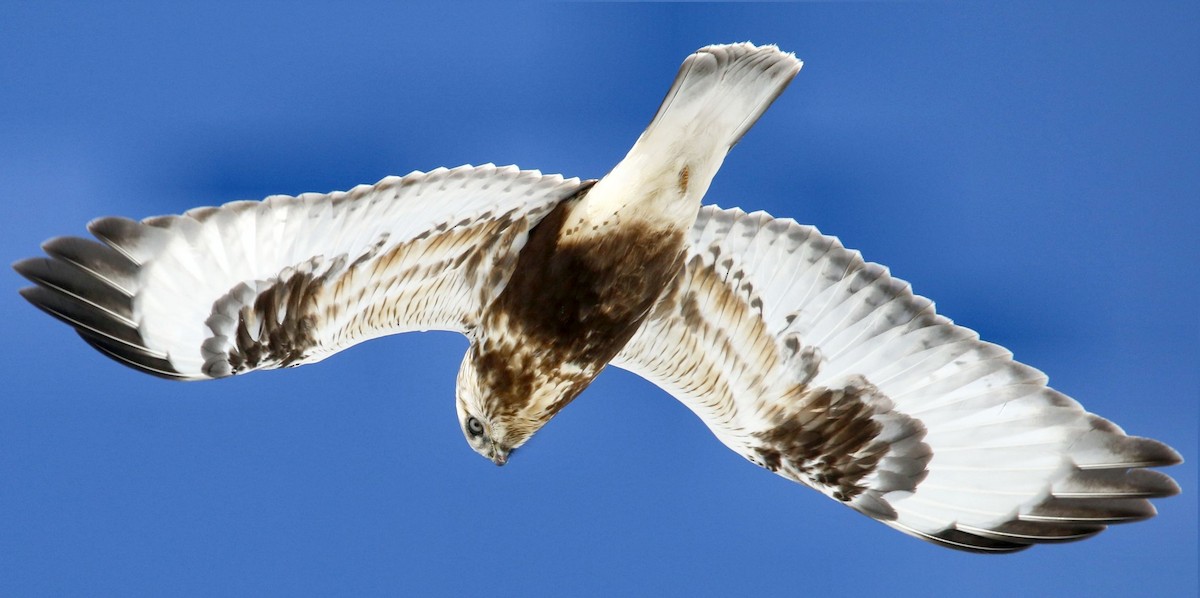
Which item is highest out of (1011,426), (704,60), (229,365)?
(704,60)

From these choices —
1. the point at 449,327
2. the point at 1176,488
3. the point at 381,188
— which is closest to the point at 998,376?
the point at 1176,488

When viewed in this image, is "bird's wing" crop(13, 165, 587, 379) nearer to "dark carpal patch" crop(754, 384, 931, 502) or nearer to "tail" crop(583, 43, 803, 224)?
"tail" crop(583, 43, 803, 224)

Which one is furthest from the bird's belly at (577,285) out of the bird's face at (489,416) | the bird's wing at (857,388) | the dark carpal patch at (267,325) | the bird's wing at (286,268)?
the dark carpal patch at (267,325)

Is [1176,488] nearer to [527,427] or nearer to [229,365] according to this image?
[527,427]

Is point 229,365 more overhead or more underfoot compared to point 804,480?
more underfoot

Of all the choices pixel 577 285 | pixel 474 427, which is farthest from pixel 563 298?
pixel 474 427
